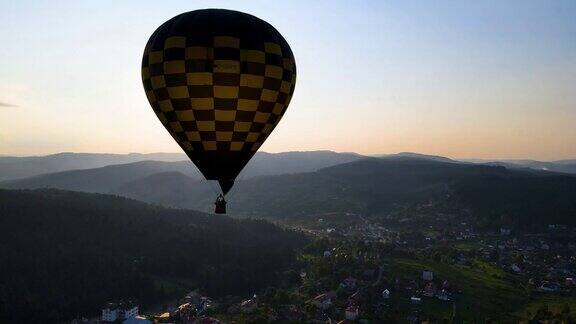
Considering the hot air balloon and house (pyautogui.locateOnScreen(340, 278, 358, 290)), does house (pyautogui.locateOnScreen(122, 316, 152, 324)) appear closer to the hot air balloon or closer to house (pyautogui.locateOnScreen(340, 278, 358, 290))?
house (pyautogui.locateOnScreen(340, 278, 358, 290))

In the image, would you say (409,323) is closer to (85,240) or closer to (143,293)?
(143,293)

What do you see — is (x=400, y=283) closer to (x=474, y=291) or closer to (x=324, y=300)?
(x=474, y=291)

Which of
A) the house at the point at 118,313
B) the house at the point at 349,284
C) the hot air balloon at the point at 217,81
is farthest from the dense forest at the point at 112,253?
the hot air balloon at the point at 217,81

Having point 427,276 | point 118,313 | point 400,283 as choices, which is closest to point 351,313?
point 400,283

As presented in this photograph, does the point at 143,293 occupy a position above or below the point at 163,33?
below

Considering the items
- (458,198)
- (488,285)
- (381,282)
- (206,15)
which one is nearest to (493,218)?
(458,198)

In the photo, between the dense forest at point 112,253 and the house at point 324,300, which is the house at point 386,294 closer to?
the house at point 324,300
